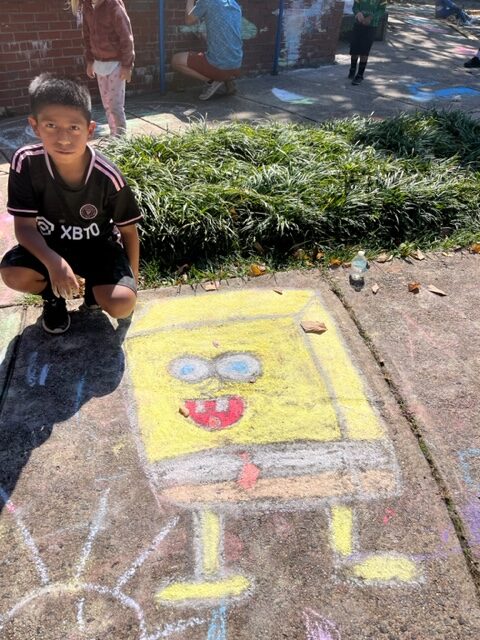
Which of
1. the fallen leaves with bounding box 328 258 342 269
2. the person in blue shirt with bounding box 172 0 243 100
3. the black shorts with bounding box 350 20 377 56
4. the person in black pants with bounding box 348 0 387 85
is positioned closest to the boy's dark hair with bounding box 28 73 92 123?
the fallen leaves with bounding box 328 258 342 269

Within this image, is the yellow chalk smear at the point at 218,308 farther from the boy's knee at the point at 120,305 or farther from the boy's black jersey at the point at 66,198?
the boy's black jersey at the point at 66,198

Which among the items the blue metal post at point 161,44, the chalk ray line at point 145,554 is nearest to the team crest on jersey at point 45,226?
the chalk ray line at point 145,554

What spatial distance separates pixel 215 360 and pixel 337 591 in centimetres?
121

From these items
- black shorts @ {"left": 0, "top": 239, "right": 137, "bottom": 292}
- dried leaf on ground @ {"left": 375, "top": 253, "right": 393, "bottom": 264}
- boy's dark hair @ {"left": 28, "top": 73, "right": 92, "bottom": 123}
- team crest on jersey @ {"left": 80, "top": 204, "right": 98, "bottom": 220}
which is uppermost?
boy's dark hair @ {"left": 28, "top": 73, "right": 92, "bottom": 123}

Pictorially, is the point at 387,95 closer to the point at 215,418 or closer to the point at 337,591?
the point at 215,418

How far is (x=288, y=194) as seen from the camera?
12.8 ft

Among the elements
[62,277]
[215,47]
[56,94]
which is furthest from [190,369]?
[215,47]

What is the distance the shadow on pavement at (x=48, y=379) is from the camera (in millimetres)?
2193

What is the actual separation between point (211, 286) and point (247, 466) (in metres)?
1.37

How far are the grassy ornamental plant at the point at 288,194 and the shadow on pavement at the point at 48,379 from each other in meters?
0.74

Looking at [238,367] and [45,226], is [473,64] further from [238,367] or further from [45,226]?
[45,226]

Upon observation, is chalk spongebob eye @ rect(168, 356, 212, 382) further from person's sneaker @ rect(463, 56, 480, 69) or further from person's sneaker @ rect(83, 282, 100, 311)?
person's sneaker @ rect(463, 56, 480, 69)

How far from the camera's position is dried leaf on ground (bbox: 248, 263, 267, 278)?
11.1 ft

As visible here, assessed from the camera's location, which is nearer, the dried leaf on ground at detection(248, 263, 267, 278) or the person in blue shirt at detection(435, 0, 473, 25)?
the dried leaf on ground at detection(248, 263, 267, 278)
